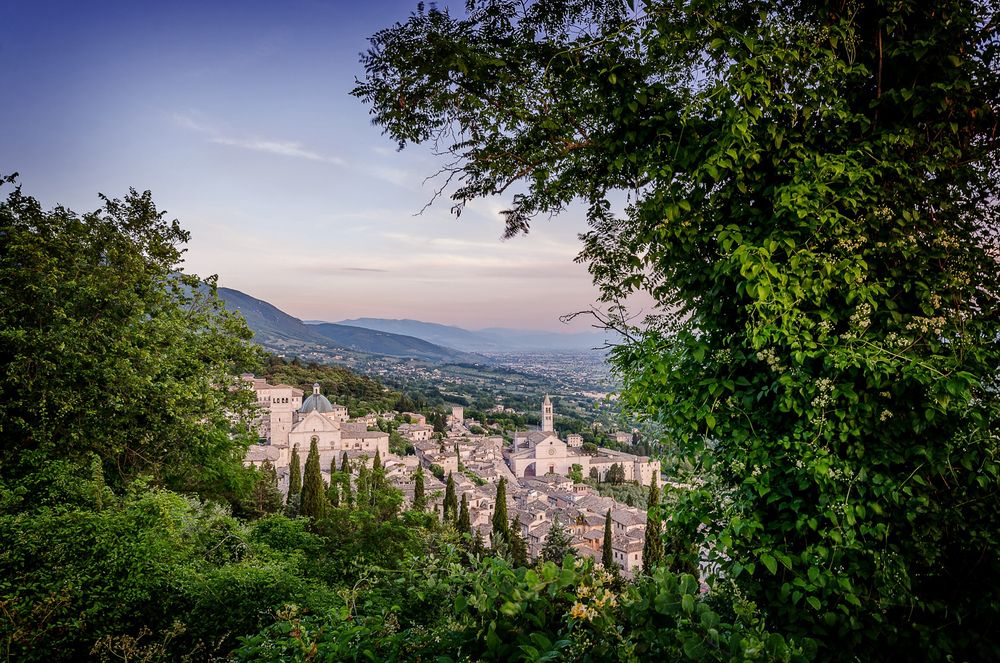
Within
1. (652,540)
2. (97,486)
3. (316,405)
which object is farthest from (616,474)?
(97,486)

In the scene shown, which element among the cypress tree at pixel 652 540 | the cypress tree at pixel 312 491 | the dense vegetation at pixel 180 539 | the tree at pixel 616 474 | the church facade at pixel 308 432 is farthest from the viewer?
the tree at pixel 616 474

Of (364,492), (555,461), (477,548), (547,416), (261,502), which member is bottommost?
(555,461)

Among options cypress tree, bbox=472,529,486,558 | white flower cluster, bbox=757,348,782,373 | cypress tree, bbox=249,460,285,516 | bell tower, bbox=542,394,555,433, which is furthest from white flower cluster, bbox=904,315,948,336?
bell tower, bbox=542,394,555,433

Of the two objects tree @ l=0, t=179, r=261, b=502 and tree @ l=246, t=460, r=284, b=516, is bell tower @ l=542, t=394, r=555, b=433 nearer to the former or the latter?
tree @ l=246, t=460, r=284, b=516

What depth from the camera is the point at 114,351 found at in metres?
7.82

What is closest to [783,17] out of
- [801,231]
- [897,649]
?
[801,231]

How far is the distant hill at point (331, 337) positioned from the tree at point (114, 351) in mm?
110141

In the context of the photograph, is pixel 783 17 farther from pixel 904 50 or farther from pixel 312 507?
pixel 312 507

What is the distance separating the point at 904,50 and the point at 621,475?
52231 mm

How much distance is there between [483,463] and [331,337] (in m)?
132

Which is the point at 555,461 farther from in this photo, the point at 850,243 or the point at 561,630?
the point at 561,630

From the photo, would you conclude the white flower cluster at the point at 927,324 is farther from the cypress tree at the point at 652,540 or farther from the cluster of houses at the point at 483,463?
the cluster of houses at the point at 483,463

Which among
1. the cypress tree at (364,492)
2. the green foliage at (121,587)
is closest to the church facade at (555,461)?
the cypress tree at (364,492)

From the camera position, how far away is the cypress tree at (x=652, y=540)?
9.27ft
